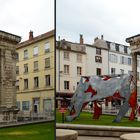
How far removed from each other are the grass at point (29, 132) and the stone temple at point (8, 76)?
0.11 metres

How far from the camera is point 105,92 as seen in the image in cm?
1357

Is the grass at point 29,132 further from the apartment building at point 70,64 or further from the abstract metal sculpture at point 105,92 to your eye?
the apartment building at point 70,64

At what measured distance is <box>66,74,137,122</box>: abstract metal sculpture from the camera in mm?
13211

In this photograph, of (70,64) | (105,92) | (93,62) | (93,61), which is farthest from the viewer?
(93,61)

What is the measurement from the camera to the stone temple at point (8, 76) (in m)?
1.86

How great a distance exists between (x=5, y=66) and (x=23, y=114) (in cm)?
27

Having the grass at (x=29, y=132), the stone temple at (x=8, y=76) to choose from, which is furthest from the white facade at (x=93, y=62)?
the stone temple at (x=8, y=76)

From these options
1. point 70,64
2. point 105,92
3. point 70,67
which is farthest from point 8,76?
point 70,64

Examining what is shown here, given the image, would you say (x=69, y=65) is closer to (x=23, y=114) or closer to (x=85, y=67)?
(x=85, y=67)

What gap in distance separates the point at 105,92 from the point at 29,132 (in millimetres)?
11635

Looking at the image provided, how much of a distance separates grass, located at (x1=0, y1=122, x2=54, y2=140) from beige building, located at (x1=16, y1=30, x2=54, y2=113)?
0.34 feet

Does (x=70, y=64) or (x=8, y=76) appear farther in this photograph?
(x=70, y=64)

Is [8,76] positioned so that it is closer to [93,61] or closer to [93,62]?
[93,62]

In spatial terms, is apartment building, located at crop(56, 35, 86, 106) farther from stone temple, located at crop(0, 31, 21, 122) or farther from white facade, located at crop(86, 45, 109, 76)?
stone temple, located at crop(0, 31, 21, 122)
